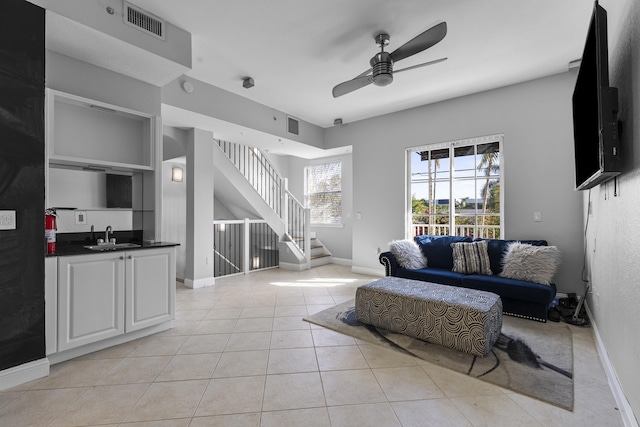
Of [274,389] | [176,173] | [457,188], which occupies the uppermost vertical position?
[176,173]

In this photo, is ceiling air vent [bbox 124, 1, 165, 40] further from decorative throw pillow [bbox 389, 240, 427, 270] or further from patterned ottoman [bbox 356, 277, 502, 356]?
decorative throw pillow [bbox 389, 240, 427, 270]

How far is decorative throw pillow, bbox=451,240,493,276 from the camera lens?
3.91 meters

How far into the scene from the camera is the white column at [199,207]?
4797 mm

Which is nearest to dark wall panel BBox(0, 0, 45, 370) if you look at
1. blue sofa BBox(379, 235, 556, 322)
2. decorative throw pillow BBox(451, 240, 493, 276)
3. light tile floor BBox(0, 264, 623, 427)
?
light tile floor BBox(0, 264, 623, 427)

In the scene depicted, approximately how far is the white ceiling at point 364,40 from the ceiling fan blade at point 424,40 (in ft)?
1.23

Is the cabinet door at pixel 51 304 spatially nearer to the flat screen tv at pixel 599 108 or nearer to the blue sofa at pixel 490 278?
the blue sofa at pixel 490 278

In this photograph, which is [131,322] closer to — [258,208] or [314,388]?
[314,388]

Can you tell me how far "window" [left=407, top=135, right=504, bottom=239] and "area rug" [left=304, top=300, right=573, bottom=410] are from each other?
165 cm

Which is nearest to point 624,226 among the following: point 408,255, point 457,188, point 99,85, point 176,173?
point 408,255

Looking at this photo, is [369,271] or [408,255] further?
[369,271]

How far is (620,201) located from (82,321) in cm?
404

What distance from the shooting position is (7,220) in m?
2.10

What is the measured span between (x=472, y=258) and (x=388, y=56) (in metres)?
2.76

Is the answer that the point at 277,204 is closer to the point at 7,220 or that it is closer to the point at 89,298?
the point at 89,298
